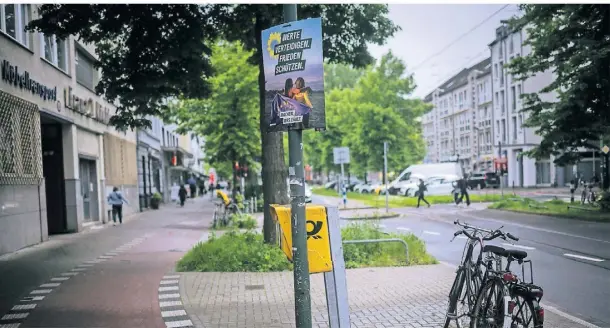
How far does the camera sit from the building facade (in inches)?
579

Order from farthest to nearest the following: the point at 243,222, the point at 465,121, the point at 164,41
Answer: the point at 465,121
the point at 243,222
the point at 164,41

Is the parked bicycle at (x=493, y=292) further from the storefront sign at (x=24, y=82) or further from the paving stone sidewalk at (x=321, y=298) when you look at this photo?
the storefront sign at (x=24, y=82)

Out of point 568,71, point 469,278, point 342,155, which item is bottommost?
point 469,278

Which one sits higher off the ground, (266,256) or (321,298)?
(266,256)

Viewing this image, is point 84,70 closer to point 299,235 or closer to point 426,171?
point 299,235

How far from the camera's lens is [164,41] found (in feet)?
40.9

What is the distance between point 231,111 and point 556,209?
1493cm

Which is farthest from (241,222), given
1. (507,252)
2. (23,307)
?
(507,252)

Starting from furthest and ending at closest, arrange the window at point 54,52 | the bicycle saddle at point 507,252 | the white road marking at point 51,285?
the window at point 54,52 < the white road marking at point 51,285 < the bicycle saddle at point 507,252

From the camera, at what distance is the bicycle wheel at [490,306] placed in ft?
16.8

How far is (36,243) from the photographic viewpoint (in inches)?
644

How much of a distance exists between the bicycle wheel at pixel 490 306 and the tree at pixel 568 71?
15.6 metres

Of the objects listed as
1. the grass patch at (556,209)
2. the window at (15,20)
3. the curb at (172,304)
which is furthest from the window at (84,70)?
Result: the grass patch at (556,209)

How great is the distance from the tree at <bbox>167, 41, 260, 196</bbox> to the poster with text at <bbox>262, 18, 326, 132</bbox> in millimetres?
21507
